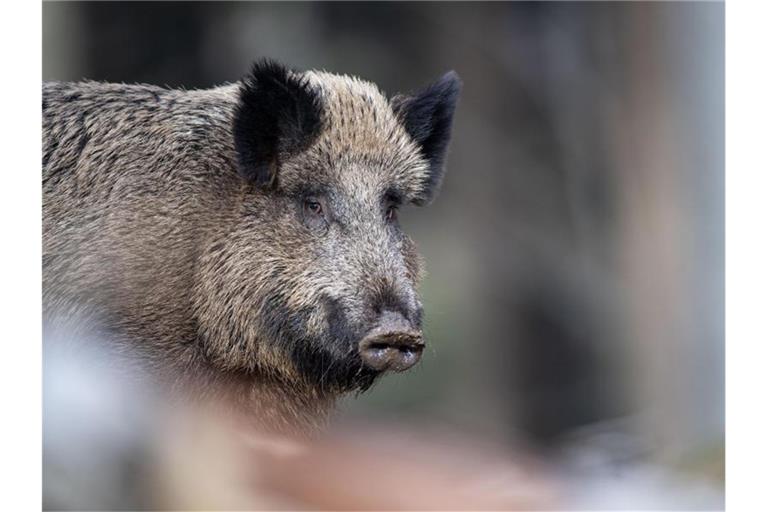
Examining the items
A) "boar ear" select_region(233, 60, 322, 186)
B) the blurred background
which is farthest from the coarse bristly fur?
the blurred background

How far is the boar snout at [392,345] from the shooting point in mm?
2107

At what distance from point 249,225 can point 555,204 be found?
4.37m

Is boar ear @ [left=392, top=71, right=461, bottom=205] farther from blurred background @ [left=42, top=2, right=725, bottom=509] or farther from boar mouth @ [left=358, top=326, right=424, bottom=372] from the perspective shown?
blurred background @ [left=42, top=2, right=725, bottom=509]

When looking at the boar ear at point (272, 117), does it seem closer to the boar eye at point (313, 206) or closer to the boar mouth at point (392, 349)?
the boar eye at point (313, 206)

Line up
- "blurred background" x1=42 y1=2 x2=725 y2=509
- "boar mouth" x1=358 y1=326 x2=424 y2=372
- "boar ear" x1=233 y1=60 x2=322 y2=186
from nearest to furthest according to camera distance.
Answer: "boar mouth" x1=358 y1=326 x2=424 y2=372 < "boar ear" x1=233 y1=60 x2=322 y2=186 < "blurred background" x1=42 y1=2 x2=725 y2=509

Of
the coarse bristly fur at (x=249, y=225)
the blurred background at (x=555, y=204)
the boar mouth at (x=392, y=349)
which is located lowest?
the boar mouth at (x=392, y=349)

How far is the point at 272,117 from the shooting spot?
89.8 inches

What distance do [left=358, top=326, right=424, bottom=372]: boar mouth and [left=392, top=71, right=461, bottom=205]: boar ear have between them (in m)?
0.36

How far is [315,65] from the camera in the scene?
13.6ft

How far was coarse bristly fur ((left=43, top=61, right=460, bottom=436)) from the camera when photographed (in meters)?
2.30

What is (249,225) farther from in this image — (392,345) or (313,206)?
(392,345)

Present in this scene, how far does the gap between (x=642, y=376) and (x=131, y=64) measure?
3475 mm

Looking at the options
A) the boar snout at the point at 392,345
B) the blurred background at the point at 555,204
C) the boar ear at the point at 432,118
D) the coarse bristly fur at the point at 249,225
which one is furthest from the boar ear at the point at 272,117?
the blurred background at the point at 555,204
